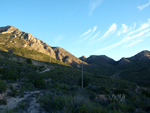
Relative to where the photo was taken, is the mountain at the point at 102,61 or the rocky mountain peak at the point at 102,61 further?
the rocky mountain peak at the point at 102,61

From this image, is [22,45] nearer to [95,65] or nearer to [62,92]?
[95,65]

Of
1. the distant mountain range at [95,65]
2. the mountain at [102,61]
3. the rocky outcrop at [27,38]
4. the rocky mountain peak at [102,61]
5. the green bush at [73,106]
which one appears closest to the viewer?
the green bush at [73,106]

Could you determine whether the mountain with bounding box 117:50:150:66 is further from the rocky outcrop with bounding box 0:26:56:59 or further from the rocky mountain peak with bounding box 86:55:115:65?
the rocky outcrop with bounding box 0:26:56:59

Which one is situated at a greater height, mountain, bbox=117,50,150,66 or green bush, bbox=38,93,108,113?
mountain, bbox=117,50,150,66

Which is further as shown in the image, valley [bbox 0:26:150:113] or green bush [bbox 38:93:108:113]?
valley [bbox 0:26:150:113]

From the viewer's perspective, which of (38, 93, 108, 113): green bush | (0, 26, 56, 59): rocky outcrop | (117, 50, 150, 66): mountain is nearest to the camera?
(38, 93, 108, 113): green bush

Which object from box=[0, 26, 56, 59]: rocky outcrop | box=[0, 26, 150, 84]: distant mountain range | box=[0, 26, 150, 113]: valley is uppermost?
box=[0, 26, 56, 59]: rocky outcrop

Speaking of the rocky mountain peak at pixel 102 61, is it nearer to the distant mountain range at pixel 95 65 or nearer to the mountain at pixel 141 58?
the distant mountain range at pixel 95 65

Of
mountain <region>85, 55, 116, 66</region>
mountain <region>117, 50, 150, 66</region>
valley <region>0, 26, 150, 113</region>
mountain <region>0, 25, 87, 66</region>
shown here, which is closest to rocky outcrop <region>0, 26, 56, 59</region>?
mountain <region>0, 25, 87, 66</region>

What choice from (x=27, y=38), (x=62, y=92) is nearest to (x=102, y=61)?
(x=27, y=38)

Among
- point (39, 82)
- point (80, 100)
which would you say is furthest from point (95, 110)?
point (39, 82)

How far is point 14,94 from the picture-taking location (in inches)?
316

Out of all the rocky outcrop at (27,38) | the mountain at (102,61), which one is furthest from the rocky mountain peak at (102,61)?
the rocky outcrop at (27,38)

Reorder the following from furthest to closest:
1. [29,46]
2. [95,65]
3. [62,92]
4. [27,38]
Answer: [27,38]
[95,65]
[29,46]
[62,92]
